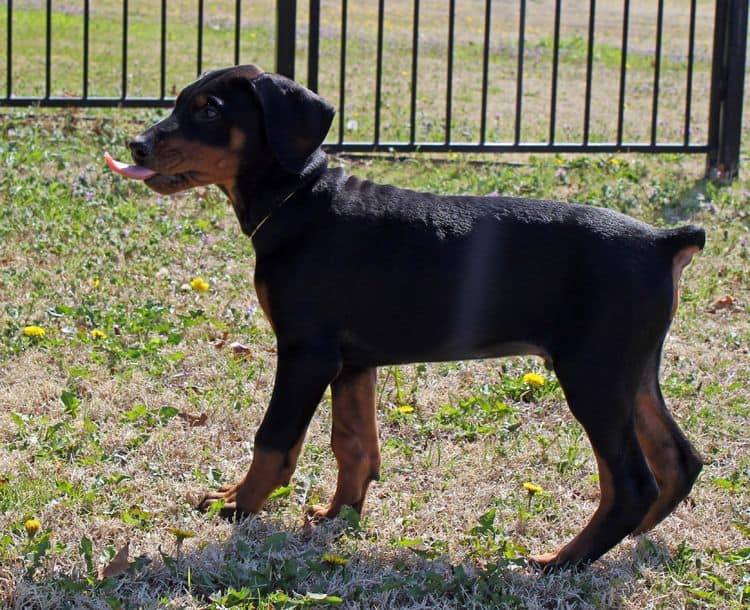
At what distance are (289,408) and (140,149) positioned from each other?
931mm

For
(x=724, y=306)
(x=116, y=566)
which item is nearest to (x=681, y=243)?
(x=116, y=566)

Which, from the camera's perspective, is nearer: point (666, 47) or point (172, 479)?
point (172, 479)

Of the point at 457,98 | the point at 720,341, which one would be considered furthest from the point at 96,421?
the point at 457,98

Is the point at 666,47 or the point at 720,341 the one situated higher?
the point at 666,47

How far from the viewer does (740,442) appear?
465 centimetres

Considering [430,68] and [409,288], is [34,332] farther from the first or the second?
[430,68]

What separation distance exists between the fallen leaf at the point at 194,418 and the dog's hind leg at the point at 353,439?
30.6 inches

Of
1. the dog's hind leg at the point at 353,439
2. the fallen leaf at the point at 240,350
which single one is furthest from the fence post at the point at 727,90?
the dog's hind leg at the point at 353,439

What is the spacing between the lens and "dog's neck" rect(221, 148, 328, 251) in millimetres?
3898

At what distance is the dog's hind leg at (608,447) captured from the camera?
3.60m

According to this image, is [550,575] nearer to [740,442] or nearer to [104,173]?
[740,442]

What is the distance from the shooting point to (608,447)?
3617 millimetres

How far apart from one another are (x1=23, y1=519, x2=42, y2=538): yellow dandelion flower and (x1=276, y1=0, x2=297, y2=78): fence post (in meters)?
4.85

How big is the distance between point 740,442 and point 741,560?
97 centimetres
